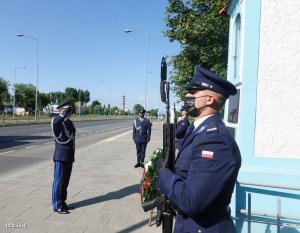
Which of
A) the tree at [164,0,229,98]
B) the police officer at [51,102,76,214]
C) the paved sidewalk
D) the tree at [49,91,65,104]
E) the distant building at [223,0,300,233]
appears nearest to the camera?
the distant building at [223,0,300,233]

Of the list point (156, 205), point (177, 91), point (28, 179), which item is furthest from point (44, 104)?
point (156, 205)

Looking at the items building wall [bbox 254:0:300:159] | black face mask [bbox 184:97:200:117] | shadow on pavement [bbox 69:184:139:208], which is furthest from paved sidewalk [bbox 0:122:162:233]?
black face mask [bbox 184:97:200:117]

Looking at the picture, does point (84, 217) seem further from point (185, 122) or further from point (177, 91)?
point (177, 91)

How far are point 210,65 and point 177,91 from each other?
11.0ft

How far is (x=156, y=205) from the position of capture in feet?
8.71

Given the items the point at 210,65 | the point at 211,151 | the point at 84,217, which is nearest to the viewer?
the point at 211,151

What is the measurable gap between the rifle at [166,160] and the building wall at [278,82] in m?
1.98

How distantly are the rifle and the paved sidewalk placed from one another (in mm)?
2762

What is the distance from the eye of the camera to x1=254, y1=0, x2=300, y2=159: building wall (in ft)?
14.3

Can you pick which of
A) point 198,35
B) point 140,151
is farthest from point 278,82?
point 198,35

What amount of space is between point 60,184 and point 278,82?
12.8ft

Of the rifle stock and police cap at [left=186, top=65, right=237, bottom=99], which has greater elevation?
police cap at [left=186, top=65, right=237, bottom=99]

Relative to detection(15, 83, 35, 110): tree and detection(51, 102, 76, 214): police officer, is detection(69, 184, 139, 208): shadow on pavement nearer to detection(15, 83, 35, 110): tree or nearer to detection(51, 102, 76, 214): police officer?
detection(51, 102, 76, 214): police officer

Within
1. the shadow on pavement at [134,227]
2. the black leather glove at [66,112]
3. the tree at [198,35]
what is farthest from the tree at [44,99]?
the shadow on pavement at [134,227]
